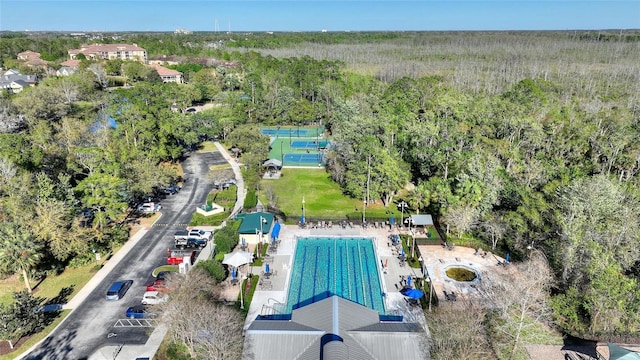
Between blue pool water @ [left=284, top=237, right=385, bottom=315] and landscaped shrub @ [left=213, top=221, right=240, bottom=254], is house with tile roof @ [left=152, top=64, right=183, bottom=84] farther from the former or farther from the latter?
blue pool water @ [left=284, top=237, right=385, bottom=315]

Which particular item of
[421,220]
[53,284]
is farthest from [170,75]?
[421,220]

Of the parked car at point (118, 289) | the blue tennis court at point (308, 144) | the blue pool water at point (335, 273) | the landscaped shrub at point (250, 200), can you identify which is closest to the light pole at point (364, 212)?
the blue pool water at point (335, 273)

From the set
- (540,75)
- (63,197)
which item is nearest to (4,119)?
(63,197)

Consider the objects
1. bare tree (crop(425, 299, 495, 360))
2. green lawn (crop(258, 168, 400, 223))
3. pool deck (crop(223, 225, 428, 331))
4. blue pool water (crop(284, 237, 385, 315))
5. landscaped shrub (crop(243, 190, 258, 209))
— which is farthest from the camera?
landscaped shrub (crop(243, 190, 258, 209))

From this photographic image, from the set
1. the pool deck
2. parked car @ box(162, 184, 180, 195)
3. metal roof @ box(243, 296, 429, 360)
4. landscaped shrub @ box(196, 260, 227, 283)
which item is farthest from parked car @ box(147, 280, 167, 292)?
parked car @ box(162, 184, 180, 195)

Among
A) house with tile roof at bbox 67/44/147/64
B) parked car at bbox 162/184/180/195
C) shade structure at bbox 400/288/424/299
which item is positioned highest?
house with tile roof at bbox 67/44/147/64

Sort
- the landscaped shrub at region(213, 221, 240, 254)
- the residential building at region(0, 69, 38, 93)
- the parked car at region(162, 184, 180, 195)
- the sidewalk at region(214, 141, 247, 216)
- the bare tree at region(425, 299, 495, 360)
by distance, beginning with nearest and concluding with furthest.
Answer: the bare tree at region(425, 299, 495, 360)
the landscaped shrub at region(213, 221, 240, 254)
the sidewalk at region(214, 141, 247, 216)
the parked car at region(162, 184, 180, 195)
the residential building at region(0, 69, 38, 93)

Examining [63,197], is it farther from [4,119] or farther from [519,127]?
[519,127]
